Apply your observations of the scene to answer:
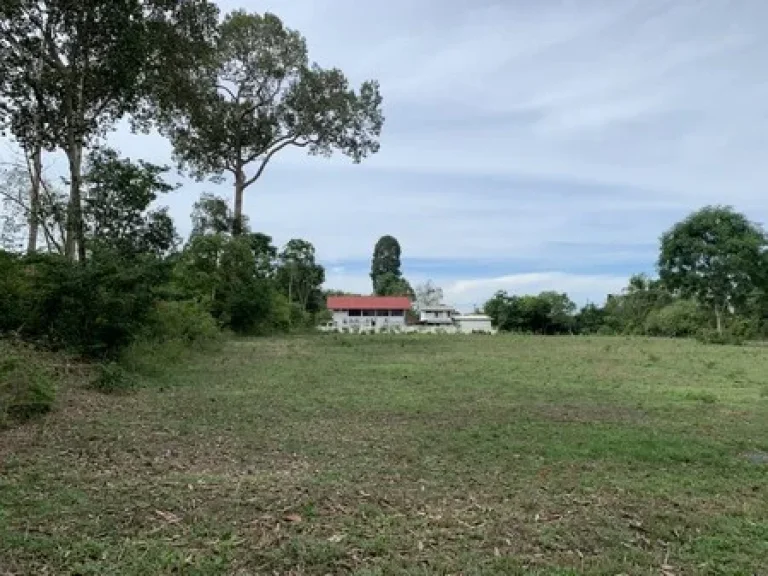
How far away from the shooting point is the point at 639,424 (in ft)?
22.6

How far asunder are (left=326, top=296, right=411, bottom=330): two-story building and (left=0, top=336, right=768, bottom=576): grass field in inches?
2198

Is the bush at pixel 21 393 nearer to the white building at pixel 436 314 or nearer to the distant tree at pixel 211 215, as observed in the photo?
the distant tree at pixel 211 215

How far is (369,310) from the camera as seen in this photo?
6494 cm

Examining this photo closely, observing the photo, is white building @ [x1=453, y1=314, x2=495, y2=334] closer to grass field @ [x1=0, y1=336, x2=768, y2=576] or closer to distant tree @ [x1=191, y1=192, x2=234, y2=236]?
distant tree @ [x1=191, y1=192, x2=234, y2=236]

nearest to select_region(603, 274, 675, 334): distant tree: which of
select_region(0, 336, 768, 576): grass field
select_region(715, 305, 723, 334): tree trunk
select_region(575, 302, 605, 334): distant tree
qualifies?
select_region(575, 302, 605, 334): distant tree

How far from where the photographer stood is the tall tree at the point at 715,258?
113 ft

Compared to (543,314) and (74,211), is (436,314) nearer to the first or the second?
(543,314)

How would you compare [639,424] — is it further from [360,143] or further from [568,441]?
[360,143]

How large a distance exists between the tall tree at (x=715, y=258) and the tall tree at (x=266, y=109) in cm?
1972

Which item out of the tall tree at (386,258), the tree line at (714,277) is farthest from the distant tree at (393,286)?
the tree line at (714,277)

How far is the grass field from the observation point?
3.17 meters

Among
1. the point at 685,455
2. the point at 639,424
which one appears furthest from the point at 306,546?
the point at 639,424

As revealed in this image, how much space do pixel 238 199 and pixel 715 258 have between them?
83.2 ft

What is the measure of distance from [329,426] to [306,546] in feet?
10.6
